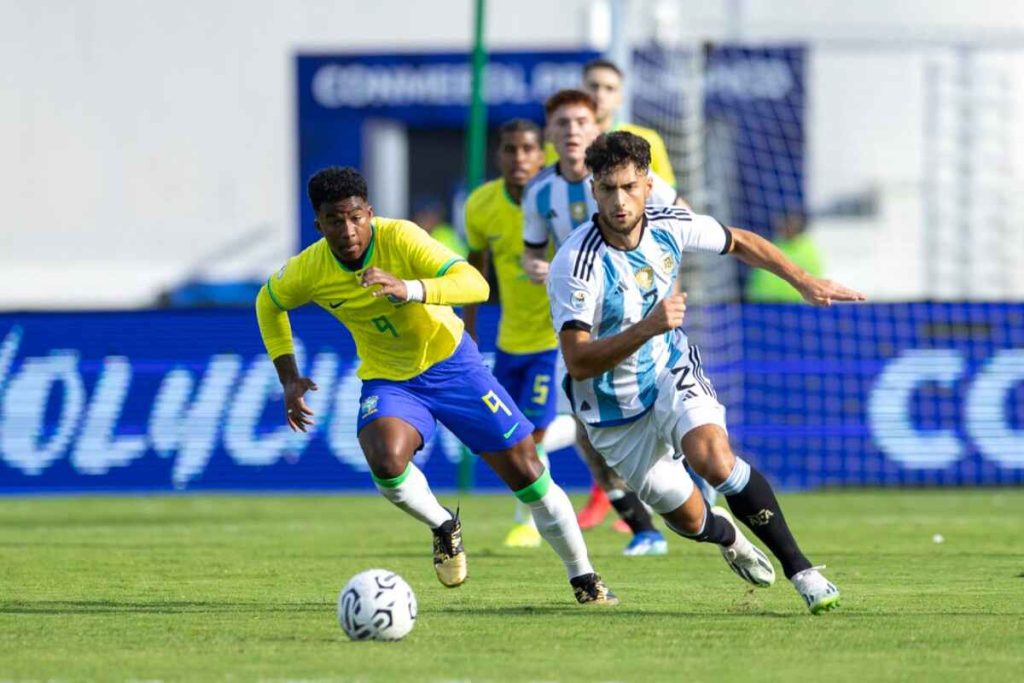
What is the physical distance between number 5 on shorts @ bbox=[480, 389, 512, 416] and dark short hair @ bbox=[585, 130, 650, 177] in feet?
4.19

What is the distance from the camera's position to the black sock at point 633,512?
11336mm

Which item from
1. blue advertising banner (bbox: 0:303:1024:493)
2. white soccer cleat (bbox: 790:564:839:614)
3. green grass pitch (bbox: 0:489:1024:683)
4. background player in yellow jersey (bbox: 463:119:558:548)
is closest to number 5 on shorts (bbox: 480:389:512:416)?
green grass pitch (bbox: 0:489:1024:683)

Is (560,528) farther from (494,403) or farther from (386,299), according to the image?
(386,299)

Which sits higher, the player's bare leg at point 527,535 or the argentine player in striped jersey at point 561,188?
the argentine player in striped jersey at point 561,188

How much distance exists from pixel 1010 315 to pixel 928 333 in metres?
0.71

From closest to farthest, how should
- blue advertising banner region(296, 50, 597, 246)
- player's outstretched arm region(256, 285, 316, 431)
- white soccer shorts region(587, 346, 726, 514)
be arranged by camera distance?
white soccer shorts region(587, 346, 726, 514)
player's outstretched arm region(256, 285, 316, 431)
blue advertising banner region(296, 50, 597, 246)

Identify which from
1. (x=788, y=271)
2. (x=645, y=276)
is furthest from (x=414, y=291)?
(x=788, y=271)

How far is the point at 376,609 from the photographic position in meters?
7.43

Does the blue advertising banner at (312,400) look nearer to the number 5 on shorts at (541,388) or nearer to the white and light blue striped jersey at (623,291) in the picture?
the number 5 on shorts at (541,388)

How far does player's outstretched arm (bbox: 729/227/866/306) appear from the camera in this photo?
8.16 meters

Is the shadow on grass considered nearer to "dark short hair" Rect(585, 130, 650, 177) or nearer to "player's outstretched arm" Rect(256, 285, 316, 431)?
"player's outstretched arm" Rect(256, 285, 316, 431)

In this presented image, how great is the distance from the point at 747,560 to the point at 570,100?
3.38 m

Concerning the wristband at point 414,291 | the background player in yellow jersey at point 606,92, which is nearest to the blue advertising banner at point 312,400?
the background player in yellow jersey at point 606,92

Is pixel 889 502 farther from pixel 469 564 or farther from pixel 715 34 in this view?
pixel 715 34
